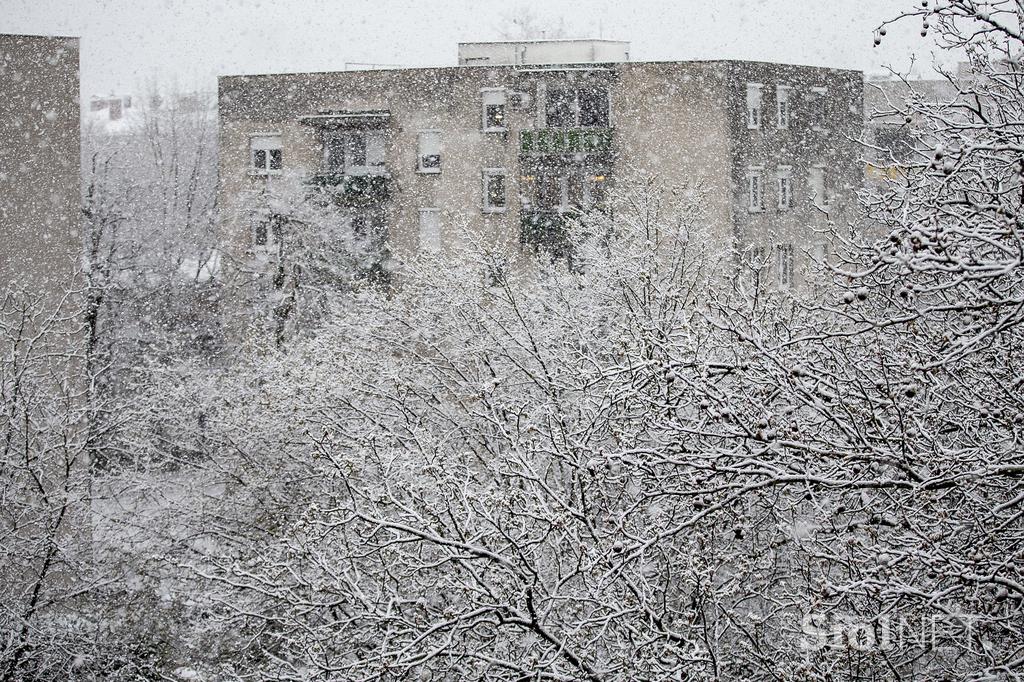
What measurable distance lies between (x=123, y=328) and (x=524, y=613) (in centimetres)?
2611

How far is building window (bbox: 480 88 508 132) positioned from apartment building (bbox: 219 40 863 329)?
4 centimetres

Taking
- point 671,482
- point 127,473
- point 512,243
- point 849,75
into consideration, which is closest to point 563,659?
point 671,482

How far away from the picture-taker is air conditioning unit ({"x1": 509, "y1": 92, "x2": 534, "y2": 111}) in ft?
106

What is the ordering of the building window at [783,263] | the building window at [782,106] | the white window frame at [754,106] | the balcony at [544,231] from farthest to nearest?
the building window at [782,106] → the white window frame at [754,106] → the balcony at [544,231] → the building window at [783,263]

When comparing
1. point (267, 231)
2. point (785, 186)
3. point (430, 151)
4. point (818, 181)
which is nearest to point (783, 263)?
point (785, 186)

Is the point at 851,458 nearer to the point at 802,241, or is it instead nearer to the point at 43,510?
the point at 43,510

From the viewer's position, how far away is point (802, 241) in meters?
32.1

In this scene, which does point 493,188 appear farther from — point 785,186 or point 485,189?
point 785,186

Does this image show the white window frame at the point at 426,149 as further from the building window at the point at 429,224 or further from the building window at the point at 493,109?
the building window at the point at 493,109

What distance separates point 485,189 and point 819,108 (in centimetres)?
1116

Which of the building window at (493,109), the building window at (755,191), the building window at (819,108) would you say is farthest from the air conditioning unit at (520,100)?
the building window at (819,108)

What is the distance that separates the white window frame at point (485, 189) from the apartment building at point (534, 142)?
6cm

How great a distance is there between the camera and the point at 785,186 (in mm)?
32719

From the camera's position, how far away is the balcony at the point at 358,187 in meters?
32.5
